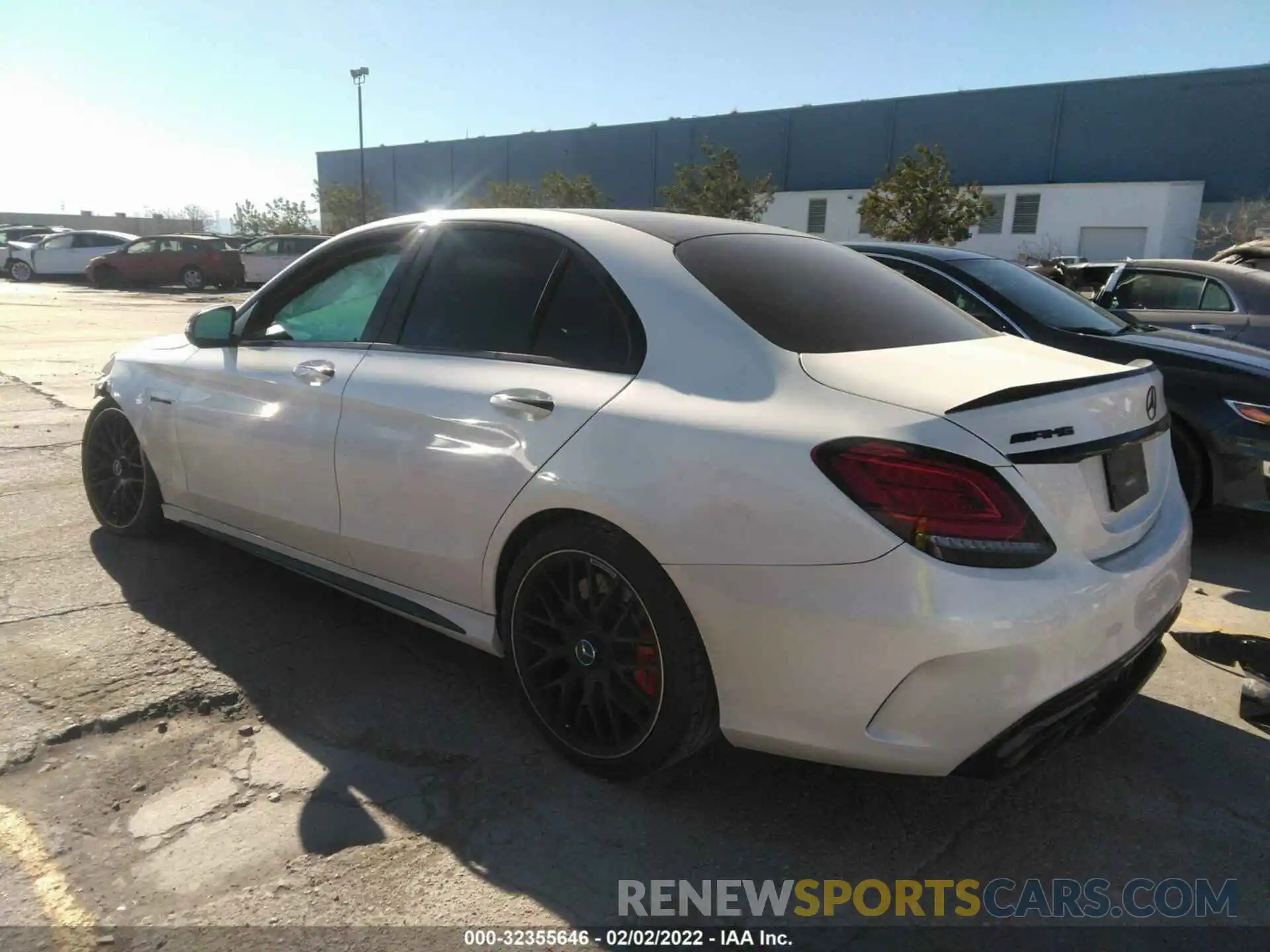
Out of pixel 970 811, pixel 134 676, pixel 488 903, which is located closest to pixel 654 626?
pixel 488 903

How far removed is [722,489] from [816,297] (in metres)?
0.86

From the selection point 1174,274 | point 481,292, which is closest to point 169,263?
point 1174,274

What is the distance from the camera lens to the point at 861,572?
2037 millimetres

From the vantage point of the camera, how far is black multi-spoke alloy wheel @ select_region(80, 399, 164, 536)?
172 inches

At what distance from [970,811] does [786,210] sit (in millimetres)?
48657

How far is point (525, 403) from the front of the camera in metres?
2.64

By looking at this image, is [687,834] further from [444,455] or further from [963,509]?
[444,455]

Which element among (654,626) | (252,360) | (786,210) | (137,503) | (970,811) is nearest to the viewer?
(654,626)

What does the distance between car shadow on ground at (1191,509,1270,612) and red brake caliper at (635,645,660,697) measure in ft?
10.5

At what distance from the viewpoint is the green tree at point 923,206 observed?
2689cm

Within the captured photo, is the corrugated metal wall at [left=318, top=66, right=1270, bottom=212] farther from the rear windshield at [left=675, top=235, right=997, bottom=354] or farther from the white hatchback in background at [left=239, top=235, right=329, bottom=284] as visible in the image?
the rear windshield at [left=675, top=235, right=997, bottom=354]

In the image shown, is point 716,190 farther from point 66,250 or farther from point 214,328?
point 214,328

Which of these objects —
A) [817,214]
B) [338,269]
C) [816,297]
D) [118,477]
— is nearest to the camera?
[816,297]

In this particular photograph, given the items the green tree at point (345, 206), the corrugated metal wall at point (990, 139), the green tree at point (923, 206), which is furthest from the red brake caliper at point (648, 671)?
the green tree at point (345, 206)
